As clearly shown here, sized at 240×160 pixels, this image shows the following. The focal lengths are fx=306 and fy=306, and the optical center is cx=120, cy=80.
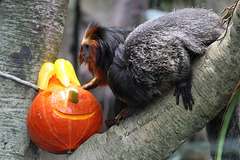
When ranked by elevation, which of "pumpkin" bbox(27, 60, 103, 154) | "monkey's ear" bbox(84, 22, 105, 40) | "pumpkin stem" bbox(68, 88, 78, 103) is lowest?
"pumpkin" bbox(27, 60, 103, 154)

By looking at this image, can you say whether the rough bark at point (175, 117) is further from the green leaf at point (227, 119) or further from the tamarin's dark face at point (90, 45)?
the tamarin's dark face at point (90, 45)

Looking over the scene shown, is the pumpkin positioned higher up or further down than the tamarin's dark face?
further down

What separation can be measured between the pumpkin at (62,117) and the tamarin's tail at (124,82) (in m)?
0.17

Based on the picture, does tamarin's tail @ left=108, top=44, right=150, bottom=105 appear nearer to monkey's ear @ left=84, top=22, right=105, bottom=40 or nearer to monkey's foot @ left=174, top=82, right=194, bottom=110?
monkey's foot @ left=174, top=82, right=194, bottom=110

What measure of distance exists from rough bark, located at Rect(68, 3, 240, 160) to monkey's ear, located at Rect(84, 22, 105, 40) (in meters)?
0.67

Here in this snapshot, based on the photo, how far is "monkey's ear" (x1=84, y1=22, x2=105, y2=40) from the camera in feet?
6.51

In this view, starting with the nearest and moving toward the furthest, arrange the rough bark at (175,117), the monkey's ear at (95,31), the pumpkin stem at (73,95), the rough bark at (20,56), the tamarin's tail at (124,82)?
the rough bark at (175,117) → the pumpkin stem at (73,95) → the tamarin's tail at (124,82) → the rough bark at (20,56) → the monkey's ear at (95,31)

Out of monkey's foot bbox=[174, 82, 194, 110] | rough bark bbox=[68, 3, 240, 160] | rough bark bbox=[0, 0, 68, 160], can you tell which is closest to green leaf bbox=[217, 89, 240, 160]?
rough bark bbox=[68, 3, 240, 160]

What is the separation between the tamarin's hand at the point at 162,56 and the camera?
1.53 metres

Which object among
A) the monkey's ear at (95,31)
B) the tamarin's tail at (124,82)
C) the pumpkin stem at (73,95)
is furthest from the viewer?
the monkey's ear at (95,31)

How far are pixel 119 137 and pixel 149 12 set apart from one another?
289 cm

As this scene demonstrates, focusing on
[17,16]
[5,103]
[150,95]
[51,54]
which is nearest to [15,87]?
[5,103]

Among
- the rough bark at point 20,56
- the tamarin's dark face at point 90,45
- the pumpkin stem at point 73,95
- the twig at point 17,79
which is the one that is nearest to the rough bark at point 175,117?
the pumpkin stem at point 73,95

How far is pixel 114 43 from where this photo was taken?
193 cm
